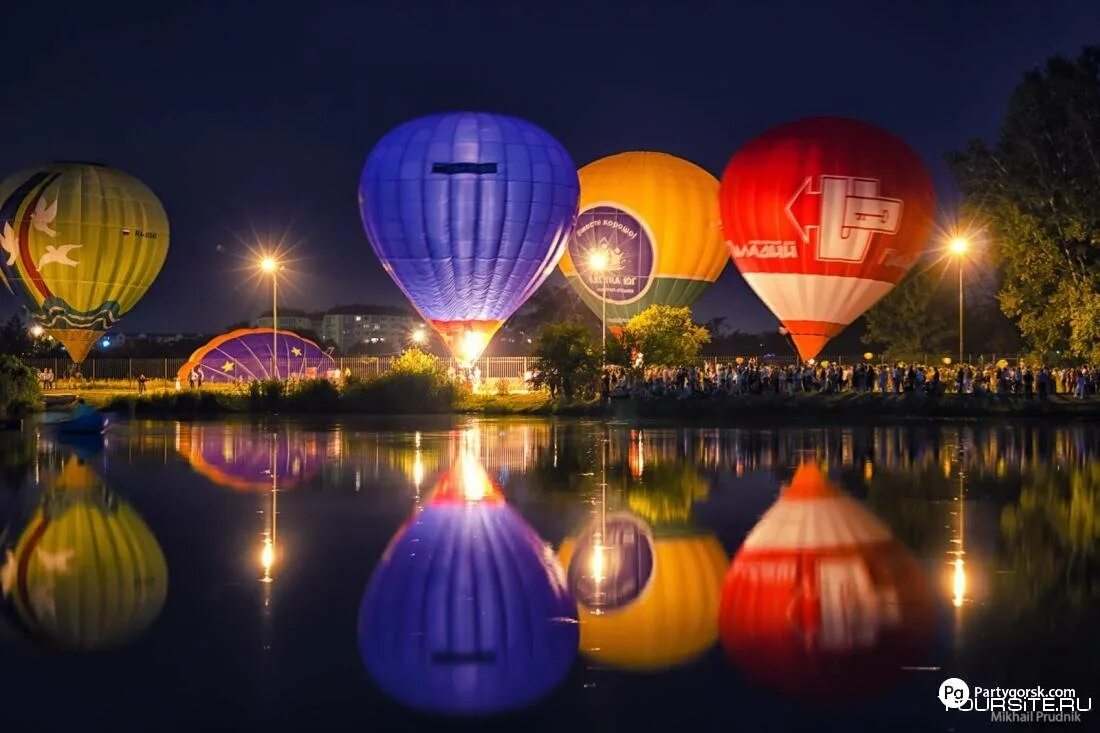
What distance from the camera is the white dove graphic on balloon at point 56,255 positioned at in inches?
2131

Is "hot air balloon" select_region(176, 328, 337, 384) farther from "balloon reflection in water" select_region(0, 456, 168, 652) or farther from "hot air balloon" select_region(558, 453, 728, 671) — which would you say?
"hot air balloon" select_region(558, 453, 728, 671)

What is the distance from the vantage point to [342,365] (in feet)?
199

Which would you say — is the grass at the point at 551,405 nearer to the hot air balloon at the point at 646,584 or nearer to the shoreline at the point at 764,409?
the shoreline at the point at 764,409

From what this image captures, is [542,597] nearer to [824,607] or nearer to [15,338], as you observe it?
[824,607]

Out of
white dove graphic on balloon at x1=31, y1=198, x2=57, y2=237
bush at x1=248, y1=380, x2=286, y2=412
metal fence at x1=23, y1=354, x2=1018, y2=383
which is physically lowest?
bush at x1=248, y1=380, x2=286, y2=412

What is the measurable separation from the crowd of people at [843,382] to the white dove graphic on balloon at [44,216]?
2746 centimetres

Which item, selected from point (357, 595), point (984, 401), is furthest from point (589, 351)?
point (357, 595)

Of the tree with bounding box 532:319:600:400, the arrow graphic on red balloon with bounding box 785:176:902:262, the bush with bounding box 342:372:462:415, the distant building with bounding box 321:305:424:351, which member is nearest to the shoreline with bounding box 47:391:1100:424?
the bush with bounding box 342:372:462:415

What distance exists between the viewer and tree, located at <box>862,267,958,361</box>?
62.3 m

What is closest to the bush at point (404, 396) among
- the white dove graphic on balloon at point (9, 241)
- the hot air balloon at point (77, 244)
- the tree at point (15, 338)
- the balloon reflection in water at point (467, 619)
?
the hot air balloon at point (77, 244)

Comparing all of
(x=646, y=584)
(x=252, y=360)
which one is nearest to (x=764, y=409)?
(x=646, y=584)

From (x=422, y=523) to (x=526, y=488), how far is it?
356cm

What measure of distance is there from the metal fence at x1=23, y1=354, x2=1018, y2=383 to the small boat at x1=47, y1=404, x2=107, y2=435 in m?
25.5

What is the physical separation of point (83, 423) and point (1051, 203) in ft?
108
